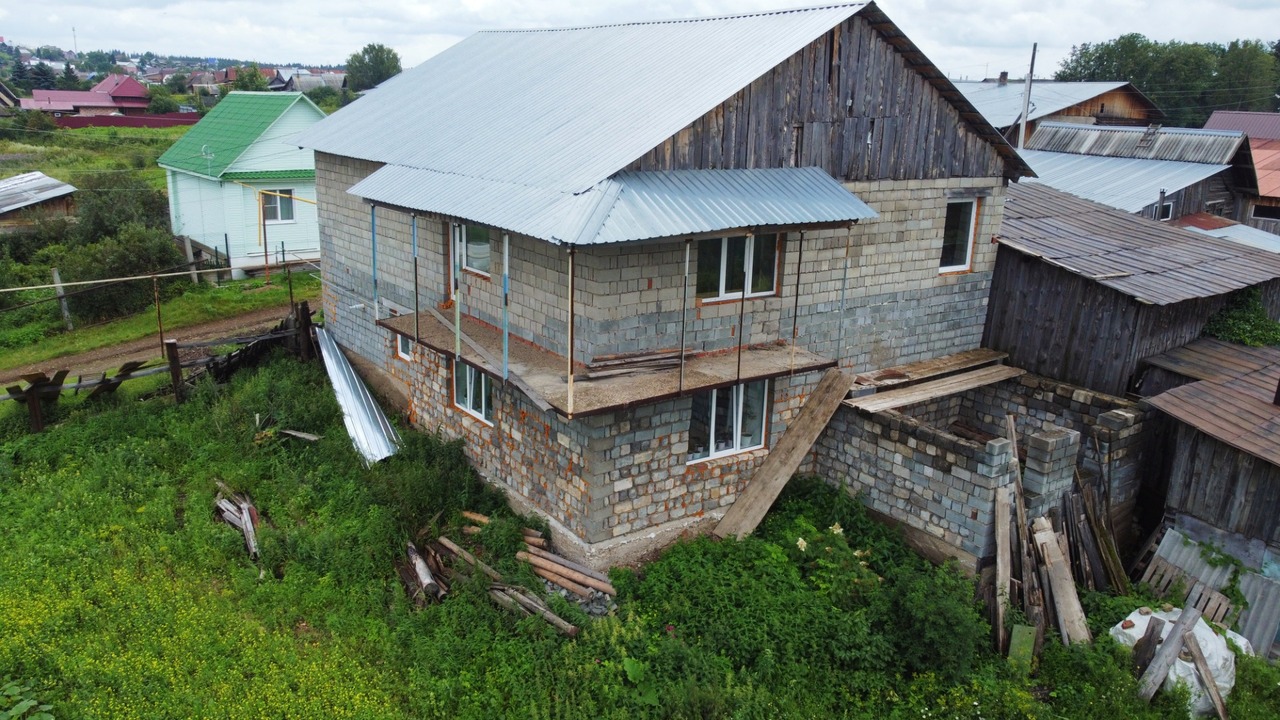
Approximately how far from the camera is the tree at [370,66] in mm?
73750

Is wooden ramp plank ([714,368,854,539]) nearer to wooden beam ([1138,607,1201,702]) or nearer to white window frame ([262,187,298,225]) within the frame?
wooden beam ([1138,607,1201,702])

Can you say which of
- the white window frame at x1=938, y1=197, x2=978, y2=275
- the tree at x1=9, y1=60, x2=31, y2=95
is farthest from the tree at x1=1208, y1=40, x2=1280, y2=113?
the tree at x1=9, y1=60, x2=31, y2=95

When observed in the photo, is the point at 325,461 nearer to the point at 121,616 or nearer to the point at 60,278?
the point at 121,616

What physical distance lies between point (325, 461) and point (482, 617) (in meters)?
4.48

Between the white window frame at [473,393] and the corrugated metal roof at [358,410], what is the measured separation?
129 cm

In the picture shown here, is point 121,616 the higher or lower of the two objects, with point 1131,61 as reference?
lower

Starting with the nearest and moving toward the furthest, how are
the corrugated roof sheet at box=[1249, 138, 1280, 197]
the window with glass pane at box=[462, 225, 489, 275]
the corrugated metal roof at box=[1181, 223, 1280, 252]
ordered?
the window with glass pane at box=[462, 225, 489, 275], the corrugated metal roof at box=[1181, 223, 1280, 252], the corrugated roof sheet at box=[1249, 138, 1280, 197]

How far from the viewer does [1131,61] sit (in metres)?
62.8

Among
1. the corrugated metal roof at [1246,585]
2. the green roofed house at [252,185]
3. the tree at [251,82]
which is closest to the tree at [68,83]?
the tree at [251,82]

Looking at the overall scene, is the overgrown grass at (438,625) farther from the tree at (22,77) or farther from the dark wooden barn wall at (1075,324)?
the tree at (22,77)

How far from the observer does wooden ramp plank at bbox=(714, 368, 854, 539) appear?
11.1m

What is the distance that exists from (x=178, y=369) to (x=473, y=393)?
6.00m

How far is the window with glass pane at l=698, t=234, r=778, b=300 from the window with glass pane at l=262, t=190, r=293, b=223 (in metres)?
16.3

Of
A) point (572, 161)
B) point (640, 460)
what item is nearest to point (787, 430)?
point (640, 460)
